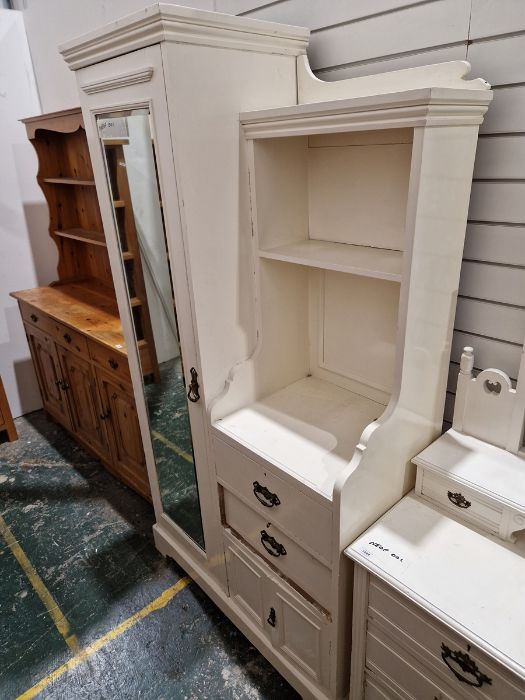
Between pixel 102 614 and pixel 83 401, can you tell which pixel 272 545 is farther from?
pixel 83 401

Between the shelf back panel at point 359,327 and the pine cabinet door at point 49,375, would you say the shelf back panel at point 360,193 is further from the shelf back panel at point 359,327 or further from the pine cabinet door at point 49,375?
the pine cabinet door at point 49,375

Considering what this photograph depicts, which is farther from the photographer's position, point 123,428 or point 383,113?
point 123,428

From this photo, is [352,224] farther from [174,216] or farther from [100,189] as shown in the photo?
[100,189]

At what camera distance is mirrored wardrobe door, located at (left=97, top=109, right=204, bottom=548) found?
1.55 meters

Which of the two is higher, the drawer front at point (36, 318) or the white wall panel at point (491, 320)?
the white wall panel at point (491, 320)

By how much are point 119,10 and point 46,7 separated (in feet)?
2.74

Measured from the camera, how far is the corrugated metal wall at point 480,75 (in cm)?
123

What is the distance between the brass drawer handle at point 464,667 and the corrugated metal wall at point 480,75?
0.71 meters

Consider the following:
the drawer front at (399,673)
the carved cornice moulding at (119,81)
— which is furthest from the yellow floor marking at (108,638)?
the carved cornice moulding at (119,81)

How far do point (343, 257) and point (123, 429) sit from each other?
5.45ft

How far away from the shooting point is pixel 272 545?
1606mm

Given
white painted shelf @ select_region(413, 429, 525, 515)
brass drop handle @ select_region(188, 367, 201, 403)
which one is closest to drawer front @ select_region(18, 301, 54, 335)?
brass drop handle @ select_region(188, 367, 201, 403)

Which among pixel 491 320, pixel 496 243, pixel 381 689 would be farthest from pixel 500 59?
pixel 381 689

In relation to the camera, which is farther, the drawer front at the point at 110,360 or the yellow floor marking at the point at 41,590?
the drawer front at the point at 110,360
